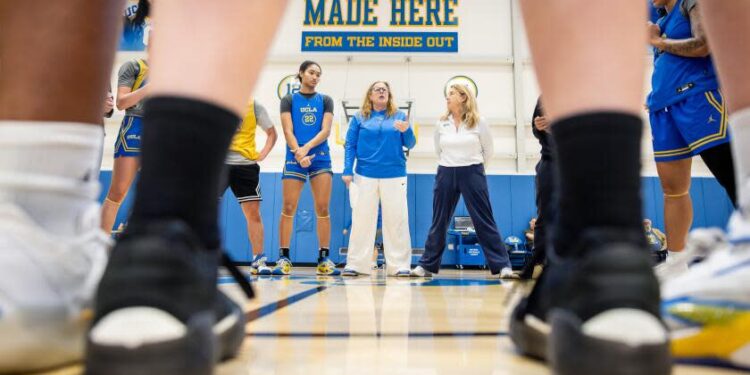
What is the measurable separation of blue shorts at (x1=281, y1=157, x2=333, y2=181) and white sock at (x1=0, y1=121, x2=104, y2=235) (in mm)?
2752

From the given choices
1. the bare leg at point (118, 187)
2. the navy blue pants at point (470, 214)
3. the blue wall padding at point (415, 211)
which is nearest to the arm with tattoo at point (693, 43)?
the navy blue pants at point (470, 214)

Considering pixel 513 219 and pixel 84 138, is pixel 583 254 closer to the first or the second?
pixel 84 138

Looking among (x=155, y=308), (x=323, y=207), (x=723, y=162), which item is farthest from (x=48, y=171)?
(x=323, y=207)

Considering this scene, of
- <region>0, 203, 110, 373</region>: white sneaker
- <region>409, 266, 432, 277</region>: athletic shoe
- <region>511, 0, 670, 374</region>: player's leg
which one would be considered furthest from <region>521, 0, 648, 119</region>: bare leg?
<region>409, 266, 432, 277</region>: athletic shoe

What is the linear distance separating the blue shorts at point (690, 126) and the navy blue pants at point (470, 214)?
1158 millimetres

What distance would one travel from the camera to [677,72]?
1794mm

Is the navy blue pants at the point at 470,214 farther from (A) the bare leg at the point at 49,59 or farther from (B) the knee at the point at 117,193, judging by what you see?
(A) the bare leg at the point at 49,59

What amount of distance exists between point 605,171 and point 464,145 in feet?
9.04

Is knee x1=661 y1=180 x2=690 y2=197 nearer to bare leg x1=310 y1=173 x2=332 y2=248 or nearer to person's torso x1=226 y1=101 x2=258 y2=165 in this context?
bare leg x1=310 y1=173 x2=332 y2=248

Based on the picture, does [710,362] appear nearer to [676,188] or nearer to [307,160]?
[676,188]

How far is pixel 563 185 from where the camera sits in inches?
16.4

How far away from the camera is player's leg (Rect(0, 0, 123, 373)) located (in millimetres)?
401

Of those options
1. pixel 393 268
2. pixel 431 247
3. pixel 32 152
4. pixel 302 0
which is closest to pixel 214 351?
pixel 32 152

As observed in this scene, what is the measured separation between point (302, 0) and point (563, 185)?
24.6 ft
